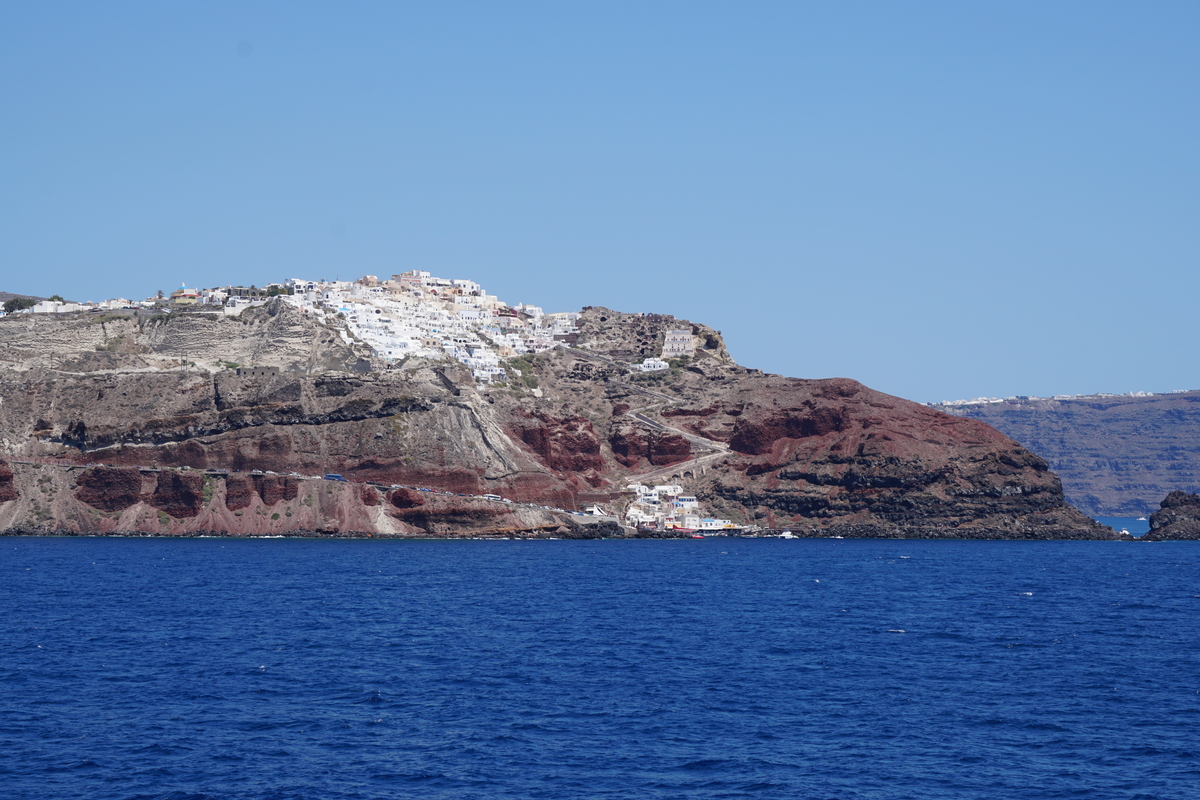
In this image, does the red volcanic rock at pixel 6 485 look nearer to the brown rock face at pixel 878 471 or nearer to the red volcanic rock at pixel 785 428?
the brown rock face at pixel 878 471

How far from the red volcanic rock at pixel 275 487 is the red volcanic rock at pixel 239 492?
2.89ft

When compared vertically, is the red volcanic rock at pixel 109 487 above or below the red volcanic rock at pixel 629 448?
below

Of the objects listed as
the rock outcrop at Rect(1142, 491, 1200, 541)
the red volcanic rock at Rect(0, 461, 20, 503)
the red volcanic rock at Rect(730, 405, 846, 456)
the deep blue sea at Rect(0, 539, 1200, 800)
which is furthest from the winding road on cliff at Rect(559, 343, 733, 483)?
the red volcanic rock at Rect(0, 461, 20, 503)

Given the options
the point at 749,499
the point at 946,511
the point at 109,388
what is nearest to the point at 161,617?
the point at 109,388

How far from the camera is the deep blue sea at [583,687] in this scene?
3625cm

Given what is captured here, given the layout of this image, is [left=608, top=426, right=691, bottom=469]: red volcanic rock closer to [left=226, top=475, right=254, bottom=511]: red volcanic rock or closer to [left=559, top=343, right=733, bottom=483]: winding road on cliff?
[left=559, top=343, right=733, bottom=483]: winding road on cliff

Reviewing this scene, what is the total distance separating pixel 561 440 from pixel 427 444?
22.1 metres

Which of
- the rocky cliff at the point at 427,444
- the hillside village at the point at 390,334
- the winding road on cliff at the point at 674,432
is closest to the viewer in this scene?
the rocky cliff at the point at 427,444

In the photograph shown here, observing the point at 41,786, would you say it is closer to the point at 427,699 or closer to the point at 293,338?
the point at 427,699

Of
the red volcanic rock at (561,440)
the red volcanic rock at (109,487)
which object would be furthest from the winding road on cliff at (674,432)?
the red volcanic rock at (109,487)

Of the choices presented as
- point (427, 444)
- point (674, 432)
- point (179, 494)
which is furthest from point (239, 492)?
point (674, 432)

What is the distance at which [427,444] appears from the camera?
140 m

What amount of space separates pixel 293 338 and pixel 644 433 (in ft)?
163

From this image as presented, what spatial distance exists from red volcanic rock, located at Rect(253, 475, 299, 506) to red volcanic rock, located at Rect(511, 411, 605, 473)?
98.2ft
